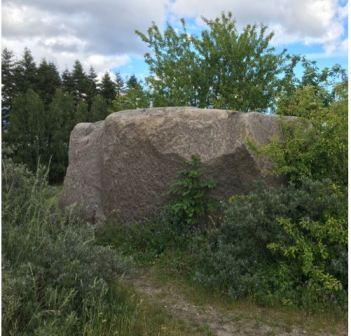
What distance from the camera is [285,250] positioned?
4539 mm

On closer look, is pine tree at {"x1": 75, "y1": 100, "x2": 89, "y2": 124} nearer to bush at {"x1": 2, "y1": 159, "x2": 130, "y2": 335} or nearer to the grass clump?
the grass clump

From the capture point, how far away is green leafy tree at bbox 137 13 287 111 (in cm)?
1112

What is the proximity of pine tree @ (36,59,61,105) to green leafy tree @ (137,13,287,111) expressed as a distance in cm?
1550

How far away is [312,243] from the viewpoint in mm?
4625

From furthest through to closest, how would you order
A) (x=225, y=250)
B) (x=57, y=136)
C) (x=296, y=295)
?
(x=57, y=136)
(x=225, y=250)
(x=296, y=295)

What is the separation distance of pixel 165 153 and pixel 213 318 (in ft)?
8.97

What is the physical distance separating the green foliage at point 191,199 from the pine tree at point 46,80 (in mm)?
21039

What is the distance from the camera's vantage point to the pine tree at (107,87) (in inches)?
1099

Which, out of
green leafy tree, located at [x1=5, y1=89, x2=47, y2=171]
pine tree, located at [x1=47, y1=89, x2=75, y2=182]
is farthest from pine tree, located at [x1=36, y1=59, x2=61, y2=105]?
green leafy tree, located at [x1=5, y1=89, x2=47, y2=171]

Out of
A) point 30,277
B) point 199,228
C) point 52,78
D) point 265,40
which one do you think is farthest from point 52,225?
point 52,78

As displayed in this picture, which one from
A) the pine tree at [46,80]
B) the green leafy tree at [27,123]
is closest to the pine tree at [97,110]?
the green leafy tree at [27,123]

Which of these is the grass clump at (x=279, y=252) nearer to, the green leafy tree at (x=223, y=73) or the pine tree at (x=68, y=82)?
the green leafy tree at (x=223, y=73)

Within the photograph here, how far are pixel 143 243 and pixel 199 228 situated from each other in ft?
2.57

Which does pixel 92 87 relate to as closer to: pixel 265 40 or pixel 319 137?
pixel 265 40
